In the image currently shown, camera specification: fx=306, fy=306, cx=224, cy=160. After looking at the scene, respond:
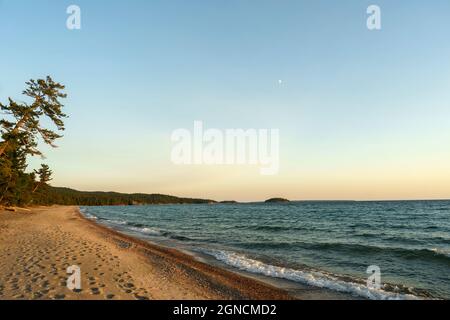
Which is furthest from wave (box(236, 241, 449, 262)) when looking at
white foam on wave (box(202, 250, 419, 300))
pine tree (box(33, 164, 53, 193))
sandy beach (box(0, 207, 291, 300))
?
pine tree (box(33, 164, 53, 193))

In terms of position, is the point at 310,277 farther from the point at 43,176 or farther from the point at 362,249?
the point at 43,176

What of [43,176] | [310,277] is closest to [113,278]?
[310,277]

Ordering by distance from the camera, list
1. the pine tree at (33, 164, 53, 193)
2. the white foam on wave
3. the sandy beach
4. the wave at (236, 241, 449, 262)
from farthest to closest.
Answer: the pine tree at (33, 164, 53, 193) → the wave at (236, 241, 449, 262) → the white foam on wave → the sandy beach

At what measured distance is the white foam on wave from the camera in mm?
12014

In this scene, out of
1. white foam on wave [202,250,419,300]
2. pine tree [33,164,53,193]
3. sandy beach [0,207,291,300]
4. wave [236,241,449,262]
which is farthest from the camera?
pine tree [33,164,53,193]

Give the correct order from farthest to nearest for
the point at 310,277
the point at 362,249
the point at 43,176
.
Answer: the point at 43,176 < the point at 362,249 < the point at 310,277

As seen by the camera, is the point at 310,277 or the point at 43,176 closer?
the point at 310,277

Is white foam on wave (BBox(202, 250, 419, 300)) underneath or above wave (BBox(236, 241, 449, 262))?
above

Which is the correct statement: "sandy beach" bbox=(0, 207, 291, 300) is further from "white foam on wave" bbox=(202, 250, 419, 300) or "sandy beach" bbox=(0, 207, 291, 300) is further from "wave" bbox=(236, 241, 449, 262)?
"wave" bbox=(236, 241, 449, 262)

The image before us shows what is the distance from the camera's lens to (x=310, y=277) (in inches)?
578

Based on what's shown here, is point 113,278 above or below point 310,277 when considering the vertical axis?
above

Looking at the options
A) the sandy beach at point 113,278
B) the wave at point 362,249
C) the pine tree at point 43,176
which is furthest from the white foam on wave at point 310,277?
the pine tree at point 43,176

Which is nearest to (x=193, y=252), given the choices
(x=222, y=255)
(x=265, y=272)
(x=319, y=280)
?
(x=222, y=255)

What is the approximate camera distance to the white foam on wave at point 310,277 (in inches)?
473
